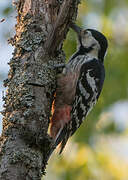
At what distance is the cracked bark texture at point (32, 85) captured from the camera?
2613mm

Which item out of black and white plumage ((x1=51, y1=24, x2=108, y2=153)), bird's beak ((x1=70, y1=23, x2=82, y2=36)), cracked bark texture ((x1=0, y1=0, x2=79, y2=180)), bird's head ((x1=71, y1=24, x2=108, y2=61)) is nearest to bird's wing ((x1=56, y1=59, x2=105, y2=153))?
black and white plumage ((x1=51, y1=24, x2=108, y2=153))

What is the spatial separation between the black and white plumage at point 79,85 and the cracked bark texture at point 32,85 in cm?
46

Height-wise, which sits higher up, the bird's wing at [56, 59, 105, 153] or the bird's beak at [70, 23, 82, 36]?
the bird's beak at [70, 23, 82, 36]

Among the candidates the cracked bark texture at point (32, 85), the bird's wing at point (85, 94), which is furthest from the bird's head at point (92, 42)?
the cracked bark texture at point (32, 85)

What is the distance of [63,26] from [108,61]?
1.31 metres

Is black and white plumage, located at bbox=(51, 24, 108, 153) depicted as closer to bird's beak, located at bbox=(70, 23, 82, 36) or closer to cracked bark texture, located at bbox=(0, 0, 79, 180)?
bird's beak, located at bbox=(70, 23, 82, 36)

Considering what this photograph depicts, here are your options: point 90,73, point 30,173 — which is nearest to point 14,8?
point 90,73

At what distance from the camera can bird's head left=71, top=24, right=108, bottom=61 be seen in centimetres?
436

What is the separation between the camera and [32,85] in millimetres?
3098

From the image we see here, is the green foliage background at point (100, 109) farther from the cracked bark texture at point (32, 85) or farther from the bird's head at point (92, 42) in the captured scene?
the cracked bark texture at point (32, 85)

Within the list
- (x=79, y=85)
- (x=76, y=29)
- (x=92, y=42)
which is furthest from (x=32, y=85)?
(x=92, y=42)

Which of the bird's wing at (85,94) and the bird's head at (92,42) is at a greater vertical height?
the bird's head at (92,42)

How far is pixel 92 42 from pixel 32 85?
1713 millimetres

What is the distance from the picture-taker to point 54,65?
3.46 metres
